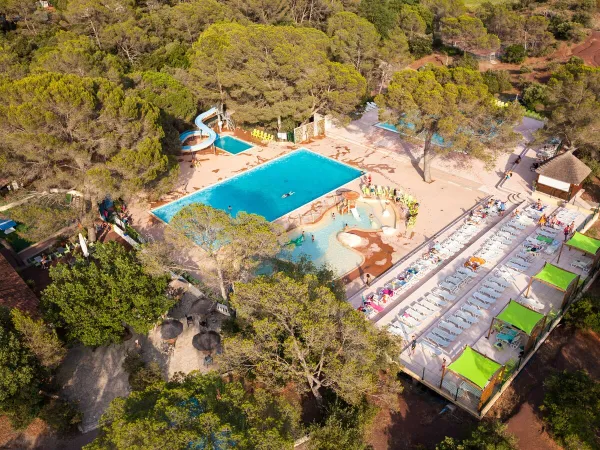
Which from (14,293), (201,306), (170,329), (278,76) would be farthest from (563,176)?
(14,293)

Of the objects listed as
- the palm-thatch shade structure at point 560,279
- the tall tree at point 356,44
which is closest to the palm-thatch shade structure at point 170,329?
the palm-thatch shade structure at point 560,279

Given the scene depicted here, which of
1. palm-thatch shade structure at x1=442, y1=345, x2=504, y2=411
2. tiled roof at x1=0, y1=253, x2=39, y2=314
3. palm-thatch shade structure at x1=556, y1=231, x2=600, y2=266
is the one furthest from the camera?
palm-thatch shade structure at x1=556, y1=231, x2=600, y2=266

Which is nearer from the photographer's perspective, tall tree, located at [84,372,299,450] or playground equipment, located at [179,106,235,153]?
tall tree, located at [84,372,299,450]

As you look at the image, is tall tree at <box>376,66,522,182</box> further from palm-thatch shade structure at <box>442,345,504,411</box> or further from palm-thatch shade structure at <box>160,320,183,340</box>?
palm-thatch shade structure at <box>160,320,183,340</box>

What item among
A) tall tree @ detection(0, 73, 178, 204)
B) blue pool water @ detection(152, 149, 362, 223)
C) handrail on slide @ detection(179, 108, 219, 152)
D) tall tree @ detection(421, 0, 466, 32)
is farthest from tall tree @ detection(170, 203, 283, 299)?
tall tree @ detection(421, 0, 466, 32)

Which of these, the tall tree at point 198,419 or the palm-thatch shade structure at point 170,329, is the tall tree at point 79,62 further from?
the tall tree at point 198,419

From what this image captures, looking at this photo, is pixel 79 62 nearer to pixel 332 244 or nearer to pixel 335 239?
pixel 335 239

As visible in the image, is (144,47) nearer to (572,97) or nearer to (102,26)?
(102,26)
